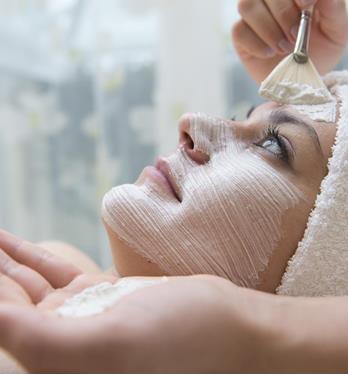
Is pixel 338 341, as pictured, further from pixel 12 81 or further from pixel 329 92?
pixel 12 81

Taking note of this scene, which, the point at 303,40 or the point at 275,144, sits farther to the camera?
the point at 303,40

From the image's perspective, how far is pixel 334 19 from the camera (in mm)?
1054

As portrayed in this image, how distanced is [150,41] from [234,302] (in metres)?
1.27

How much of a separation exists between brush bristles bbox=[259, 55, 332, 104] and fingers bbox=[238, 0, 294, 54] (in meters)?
0.17

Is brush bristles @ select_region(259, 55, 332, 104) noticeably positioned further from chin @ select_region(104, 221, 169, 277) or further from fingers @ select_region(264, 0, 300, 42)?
chin @ select_region(104, 221, 169, 277)

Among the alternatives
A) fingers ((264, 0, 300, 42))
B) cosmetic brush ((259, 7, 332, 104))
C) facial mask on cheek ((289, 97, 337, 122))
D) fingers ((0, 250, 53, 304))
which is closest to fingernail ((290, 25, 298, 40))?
fingers ((264, 0, 300, 42))

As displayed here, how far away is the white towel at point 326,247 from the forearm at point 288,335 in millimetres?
140

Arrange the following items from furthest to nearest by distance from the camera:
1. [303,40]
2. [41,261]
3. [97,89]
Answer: [97,89] < [303,40] < [41,261]

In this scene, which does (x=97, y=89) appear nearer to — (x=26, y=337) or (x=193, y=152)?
(x=193, y=152)

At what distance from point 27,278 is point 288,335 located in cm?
29

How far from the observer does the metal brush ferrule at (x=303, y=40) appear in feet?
2.96

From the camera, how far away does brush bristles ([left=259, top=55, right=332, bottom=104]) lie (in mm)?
826

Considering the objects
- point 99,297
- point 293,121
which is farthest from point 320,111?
point 99,297

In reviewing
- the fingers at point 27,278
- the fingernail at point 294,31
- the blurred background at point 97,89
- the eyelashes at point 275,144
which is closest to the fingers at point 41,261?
the fingers at point 27,278
